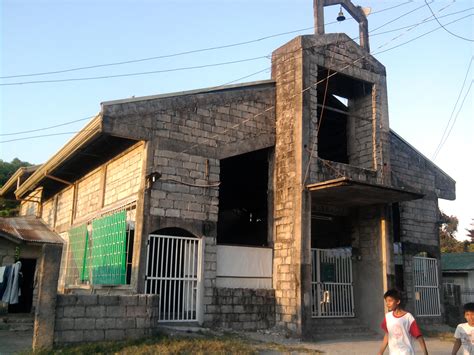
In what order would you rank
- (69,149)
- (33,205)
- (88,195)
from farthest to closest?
1. (33,205)
2. (88,195)
3. (69,149)

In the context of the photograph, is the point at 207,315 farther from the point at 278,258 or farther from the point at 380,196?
the point at 380,196

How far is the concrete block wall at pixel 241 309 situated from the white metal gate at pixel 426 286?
19.0ft

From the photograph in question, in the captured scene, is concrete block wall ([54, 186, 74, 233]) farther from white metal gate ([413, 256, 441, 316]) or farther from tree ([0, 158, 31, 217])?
white metal gate ([413, 256, 441, 316])

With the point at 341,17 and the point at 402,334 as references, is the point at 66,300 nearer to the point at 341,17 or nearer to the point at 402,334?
the point at 402,334

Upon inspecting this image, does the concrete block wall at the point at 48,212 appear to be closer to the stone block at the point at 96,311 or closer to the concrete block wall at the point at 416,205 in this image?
the stone block at the point at 96,311

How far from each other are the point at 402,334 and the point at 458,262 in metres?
22.8

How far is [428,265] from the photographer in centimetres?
1584

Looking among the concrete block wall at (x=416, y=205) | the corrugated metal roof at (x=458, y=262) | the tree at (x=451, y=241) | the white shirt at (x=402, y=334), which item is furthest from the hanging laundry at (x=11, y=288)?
Result: the tree at (x=451, y=241)

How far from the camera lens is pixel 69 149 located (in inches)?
502

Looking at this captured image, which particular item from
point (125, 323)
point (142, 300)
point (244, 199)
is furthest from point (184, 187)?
point (244, 199)

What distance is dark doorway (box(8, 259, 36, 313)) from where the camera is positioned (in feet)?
53.9

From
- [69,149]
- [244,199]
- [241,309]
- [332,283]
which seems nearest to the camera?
[241,309]

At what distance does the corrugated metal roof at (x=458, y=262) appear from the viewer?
80.6ft

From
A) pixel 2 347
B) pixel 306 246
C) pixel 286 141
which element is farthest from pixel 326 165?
pixel 2 347
